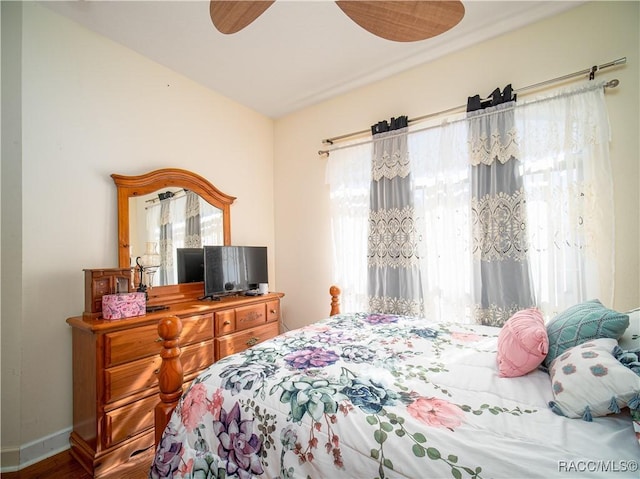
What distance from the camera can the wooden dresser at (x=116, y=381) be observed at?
1.65 metres

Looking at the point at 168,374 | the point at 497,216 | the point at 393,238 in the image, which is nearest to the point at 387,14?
the point at 497,216

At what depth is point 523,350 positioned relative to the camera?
1120mm

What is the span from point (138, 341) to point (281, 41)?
7.88 feet

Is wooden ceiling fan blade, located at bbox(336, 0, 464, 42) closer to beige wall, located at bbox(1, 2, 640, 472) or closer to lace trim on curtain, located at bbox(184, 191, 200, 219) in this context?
beige wall, located at bbox(1, 2, 640, 472)

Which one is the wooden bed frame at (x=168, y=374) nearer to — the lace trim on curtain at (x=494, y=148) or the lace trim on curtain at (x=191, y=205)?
the lace trim on curtain at (x=191, y=205)

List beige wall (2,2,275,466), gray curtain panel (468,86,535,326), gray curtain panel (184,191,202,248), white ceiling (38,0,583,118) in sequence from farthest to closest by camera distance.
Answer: gray curtain panel (184,191,202,248) < gray curtain panel (468,86,535,326) < white ceiling (38,0,583,118) < beige wall (2,2,275,466)

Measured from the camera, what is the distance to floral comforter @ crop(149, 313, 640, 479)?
0.73 meters

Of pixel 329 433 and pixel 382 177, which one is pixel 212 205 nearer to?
pixel 382 177

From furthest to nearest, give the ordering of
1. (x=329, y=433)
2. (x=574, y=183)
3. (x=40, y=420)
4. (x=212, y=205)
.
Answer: (x=212, y=205) → (x=574, y=183) → (x=40, y=420) → (x=329, y=433)

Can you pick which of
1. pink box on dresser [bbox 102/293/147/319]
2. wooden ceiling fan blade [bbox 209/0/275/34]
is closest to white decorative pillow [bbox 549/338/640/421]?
wooden ceiling fan blade [bbox 209/0/275/34]

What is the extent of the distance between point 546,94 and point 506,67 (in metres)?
0.37

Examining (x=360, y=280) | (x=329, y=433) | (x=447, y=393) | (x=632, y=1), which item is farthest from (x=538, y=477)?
(x=632, y=1)

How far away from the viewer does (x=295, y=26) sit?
6.88 feet

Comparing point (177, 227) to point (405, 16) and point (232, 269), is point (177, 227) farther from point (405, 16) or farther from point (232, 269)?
point (405, 16)
